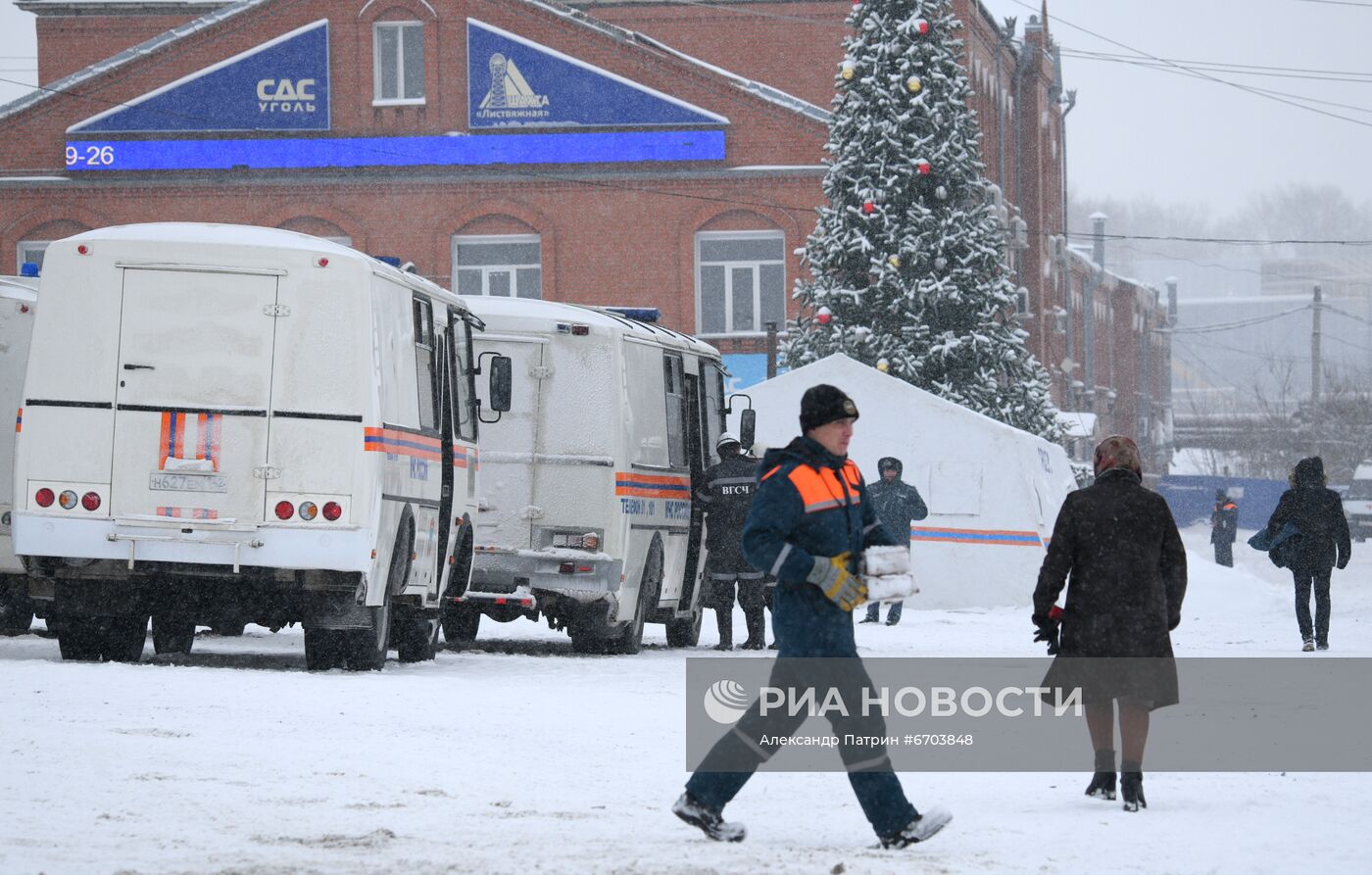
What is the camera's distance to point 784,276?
144ft

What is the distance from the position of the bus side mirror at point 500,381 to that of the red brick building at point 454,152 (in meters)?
27.4

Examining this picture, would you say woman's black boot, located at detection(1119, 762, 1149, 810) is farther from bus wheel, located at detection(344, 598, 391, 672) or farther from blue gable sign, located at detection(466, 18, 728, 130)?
blue gable sign, located at detection(466, 18, 728, 130)

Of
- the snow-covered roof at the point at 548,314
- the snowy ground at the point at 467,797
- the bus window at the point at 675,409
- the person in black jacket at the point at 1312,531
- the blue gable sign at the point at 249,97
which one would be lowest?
the snowy ground at the point at 467,797

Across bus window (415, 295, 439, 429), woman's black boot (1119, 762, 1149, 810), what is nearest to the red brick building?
bus window (415, 295, 439, 429)

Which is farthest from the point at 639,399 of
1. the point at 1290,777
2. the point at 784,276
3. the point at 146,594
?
the point at 784,276

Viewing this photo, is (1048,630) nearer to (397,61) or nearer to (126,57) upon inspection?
(397,61)

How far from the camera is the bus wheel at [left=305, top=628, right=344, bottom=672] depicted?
14.8 metres

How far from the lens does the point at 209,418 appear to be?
1412 centimetres

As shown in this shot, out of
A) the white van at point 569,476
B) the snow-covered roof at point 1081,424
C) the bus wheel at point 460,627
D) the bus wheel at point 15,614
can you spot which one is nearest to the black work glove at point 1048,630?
the white van at point 569,476

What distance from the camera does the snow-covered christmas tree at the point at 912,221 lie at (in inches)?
1292

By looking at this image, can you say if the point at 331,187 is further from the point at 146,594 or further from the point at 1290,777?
the point at 1290,777

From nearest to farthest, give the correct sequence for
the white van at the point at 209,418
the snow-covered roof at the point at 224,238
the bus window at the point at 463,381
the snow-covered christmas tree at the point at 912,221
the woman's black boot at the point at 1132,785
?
1. the woman's black boot at the point at 1132,785
2. the white van at the point at 209,418
3. the snow-covered roof at the point at 224,238
4. the bus window at the point at 463,381
5. the snow-covered christmas tree at the point at 912,221

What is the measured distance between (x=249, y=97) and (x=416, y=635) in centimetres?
2989

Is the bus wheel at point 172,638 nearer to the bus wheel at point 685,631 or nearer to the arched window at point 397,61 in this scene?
the bus wheel at point 685,631
